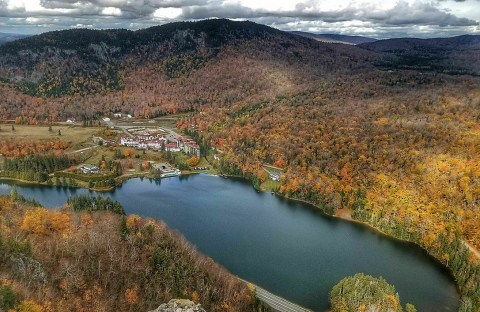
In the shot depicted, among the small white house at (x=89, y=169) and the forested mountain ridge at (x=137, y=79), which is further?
the forested mountain ridge at (x=137, y=79)

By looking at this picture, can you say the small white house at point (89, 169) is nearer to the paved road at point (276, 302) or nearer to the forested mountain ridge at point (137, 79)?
the paved road at point (276, 302)

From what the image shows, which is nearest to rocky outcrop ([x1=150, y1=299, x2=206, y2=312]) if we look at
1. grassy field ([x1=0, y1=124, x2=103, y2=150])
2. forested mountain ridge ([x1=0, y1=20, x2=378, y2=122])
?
grassy field ([x1=0, y1=124, x2=103, y2=150])

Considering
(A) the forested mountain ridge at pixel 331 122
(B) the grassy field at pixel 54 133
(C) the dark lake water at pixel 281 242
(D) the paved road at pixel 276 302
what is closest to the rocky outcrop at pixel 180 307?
(D) the paved road at pixel 276 302

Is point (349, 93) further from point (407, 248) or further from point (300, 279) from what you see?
point (300, 279)

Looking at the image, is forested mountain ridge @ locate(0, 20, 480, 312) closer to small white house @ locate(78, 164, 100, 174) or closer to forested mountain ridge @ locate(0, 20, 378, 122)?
forested mountain ridge @ locate(0, 20, 378, 122)

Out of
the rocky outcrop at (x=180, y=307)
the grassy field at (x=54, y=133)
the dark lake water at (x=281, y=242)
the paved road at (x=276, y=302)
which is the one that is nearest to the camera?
the rocky outcrop at (x=180, y=307)

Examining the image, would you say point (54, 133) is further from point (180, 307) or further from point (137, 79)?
point (180, 307)

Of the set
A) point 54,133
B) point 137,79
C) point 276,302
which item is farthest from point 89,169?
point 137,79
